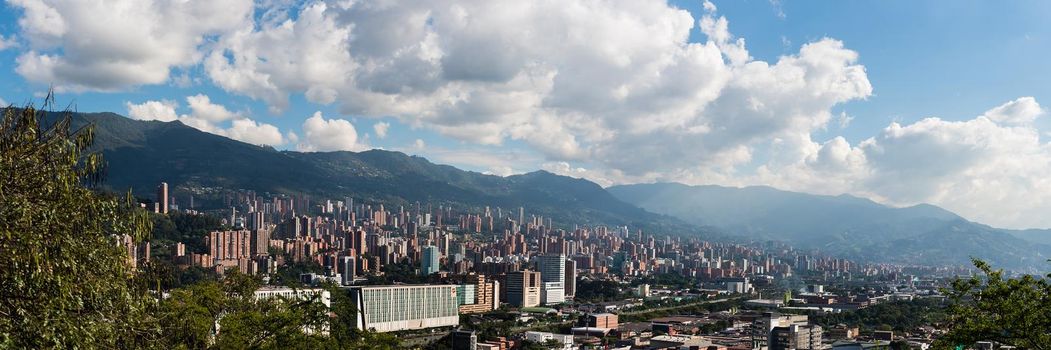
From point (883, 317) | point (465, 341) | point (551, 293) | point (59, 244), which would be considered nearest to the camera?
point (59, 244)

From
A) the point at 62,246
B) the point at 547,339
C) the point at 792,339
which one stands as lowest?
the point at 547,339

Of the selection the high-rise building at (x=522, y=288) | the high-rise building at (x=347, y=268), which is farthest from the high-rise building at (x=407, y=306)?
the high-rise building at (x=347, y=268)

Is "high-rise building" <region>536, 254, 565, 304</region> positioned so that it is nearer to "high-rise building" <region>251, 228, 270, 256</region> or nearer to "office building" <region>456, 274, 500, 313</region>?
"office building" <region>456, 274, 500, 313</region>

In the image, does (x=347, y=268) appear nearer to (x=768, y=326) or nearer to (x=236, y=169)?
(x=768, y=326)

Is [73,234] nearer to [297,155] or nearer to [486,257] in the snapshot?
[486,257]

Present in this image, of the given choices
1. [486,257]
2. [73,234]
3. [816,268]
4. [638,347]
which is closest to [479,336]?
[638,347]

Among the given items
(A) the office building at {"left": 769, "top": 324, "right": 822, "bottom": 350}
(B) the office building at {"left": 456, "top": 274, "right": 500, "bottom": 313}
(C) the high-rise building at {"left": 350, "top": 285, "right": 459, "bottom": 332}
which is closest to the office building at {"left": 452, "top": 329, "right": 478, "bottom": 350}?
(C) the high-rise building at {"left": 350, "top": 285, "right": 459, "bottom": 332}

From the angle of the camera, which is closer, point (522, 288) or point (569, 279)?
point (522, 288)

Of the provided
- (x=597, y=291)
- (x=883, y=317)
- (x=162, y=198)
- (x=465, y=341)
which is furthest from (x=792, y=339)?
(x=162, y=198)
